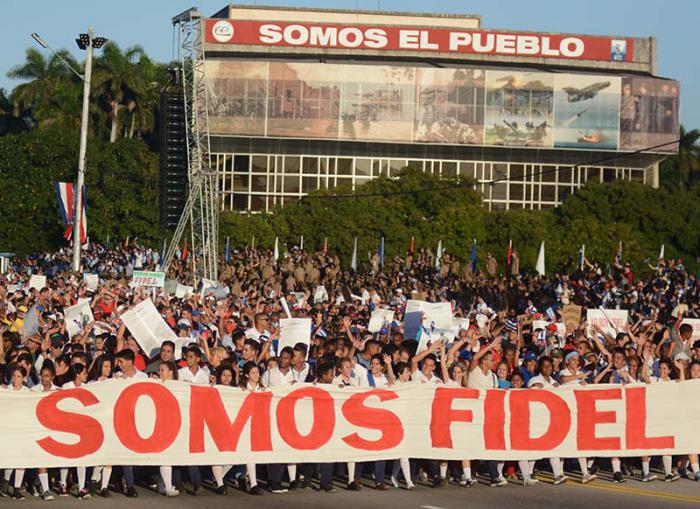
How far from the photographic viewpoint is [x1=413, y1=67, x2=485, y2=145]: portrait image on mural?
Result: 81.9 m

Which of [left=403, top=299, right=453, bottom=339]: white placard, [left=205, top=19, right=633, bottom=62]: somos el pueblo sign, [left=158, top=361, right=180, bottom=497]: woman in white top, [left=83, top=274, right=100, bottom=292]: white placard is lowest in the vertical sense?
[left=158, top=361, right=180, bottom=497]: woman in white top

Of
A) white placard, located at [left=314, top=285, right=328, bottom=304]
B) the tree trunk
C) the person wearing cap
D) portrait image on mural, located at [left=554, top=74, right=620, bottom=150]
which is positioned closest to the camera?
the person wearing cap

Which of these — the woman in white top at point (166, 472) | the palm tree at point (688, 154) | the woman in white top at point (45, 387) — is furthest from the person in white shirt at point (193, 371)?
the palm tree at point (688, 154)

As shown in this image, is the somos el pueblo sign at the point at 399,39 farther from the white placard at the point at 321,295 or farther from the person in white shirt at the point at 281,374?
the person in white shirt at the point at 281,374

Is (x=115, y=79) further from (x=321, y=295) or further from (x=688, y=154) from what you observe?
(x=321, y=295)

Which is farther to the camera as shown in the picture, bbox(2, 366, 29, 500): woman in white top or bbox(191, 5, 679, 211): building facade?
bbox(191, 5, 679, 211): building facade

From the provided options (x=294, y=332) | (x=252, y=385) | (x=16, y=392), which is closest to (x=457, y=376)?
(x=252, y=385)

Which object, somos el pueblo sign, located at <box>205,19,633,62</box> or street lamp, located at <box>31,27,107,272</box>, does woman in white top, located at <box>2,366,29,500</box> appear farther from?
somos el pueblo sign, located at <box>205,19,633,62</box>

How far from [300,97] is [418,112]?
6838 millimetres

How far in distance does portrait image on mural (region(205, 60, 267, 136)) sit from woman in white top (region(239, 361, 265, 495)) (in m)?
67.0

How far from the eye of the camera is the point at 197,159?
46312 millimetres

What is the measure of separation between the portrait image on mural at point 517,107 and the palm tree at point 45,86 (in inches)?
1015

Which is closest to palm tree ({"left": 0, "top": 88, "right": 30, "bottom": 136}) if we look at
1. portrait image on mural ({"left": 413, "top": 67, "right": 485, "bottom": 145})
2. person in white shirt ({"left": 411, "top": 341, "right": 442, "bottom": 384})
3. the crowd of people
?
portrait image on mural ({"left": 413, "top": 67, "right": 485, "bottom": 145})

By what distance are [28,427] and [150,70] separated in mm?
77736
